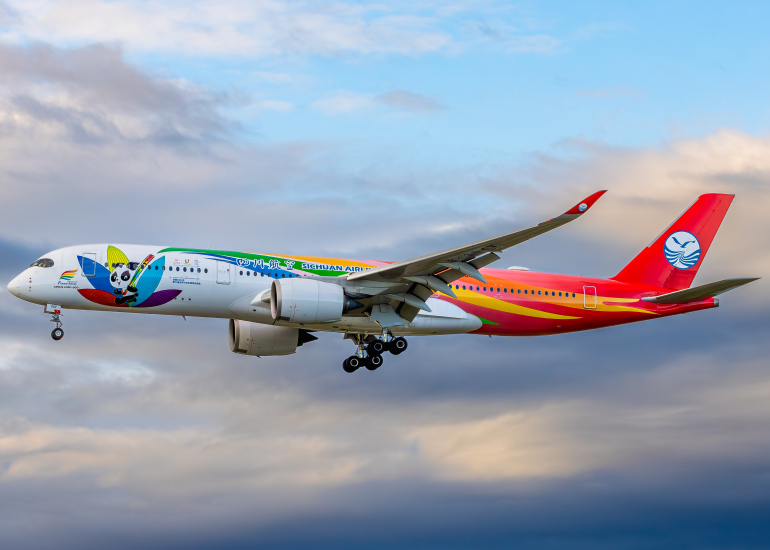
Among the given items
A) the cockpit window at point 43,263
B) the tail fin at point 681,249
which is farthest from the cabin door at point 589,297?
the cockpit window at point 43,263

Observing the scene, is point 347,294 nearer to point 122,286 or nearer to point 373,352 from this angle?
point 373,352

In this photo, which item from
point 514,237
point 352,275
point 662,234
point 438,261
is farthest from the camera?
point 662,234

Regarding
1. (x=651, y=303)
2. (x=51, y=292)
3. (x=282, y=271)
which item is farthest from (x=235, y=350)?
(x=651, y=303)

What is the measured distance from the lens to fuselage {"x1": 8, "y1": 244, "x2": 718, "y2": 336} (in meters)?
36.4

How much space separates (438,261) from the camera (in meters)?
35.5

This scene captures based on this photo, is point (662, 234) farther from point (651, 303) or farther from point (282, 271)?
point (282, 271)

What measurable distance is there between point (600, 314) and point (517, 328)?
4.09 m

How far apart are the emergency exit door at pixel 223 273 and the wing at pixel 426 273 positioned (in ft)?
A: 15.8

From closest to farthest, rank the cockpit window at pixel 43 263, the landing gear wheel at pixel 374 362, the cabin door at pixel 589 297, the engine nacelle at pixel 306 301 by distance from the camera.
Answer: the engine nacelle at pixel 306 301 < the cockpit window at pixel 43 263 < the landing gear wheel at pixel 374 362 < the cabin door at pixel 589 297

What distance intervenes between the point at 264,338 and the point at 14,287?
11.0 metres

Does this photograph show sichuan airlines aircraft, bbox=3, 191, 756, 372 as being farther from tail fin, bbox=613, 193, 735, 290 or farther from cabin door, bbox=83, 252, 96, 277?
tail fin, bbox=613, 193, 735, 290

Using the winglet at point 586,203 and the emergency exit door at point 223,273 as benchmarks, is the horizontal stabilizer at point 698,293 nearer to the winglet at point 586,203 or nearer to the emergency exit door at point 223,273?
the winglet at point 586,203

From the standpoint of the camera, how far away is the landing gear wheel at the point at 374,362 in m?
40.7

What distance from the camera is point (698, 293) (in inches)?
1625
